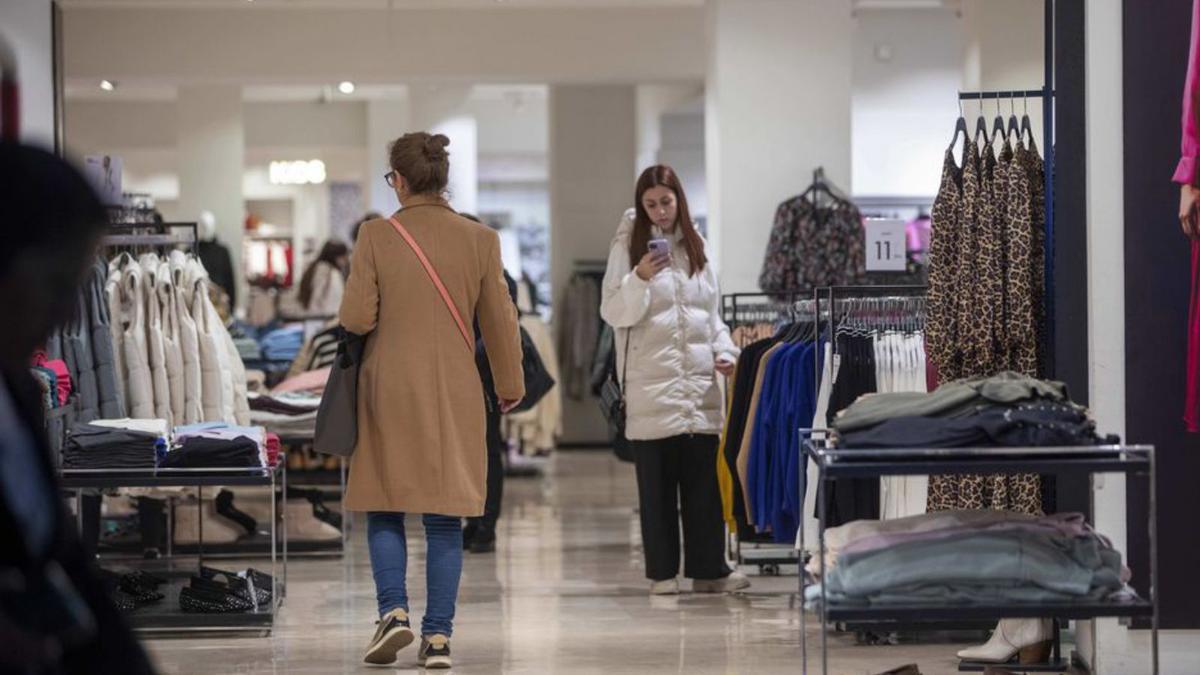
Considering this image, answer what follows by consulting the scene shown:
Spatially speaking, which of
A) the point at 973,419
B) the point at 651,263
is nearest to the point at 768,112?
the point at 651,263

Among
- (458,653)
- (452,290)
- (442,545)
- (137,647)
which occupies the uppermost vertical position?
(452,290)

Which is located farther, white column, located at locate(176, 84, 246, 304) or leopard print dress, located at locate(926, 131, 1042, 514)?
→ white column, located at locate(176, 84, 246, 304)

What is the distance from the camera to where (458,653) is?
555 centimetres

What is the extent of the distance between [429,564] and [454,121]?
8565 millimetres

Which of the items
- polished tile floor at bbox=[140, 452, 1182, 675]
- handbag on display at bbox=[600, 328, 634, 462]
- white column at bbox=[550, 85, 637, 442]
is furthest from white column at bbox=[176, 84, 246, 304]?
handbag on display at bbox=[600, 328, 634, 462]

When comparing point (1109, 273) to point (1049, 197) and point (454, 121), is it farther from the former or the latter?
point (454, 121)

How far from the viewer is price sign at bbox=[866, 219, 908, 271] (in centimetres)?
650

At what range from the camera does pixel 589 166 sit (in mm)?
13344

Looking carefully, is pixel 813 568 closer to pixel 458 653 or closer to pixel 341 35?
pixel 458 653

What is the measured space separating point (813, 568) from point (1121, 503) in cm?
116

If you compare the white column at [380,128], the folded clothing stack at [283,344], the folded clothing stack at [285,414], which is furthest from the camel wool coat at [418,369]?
the white column at [380,128]

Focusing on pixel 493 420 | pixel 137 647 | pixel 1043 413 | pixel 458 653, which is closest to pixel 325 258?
pixel 493 420

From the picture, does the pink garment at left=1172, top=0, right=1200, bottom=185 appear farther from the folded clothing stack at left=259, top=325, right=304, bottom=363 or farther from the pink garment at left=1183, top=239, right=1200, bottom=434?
the folded clothing stack at left=259, top=325, right=304, bottom=363

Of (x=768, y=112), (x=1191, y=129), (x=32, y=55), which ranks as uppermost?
(x=32, y=55)
